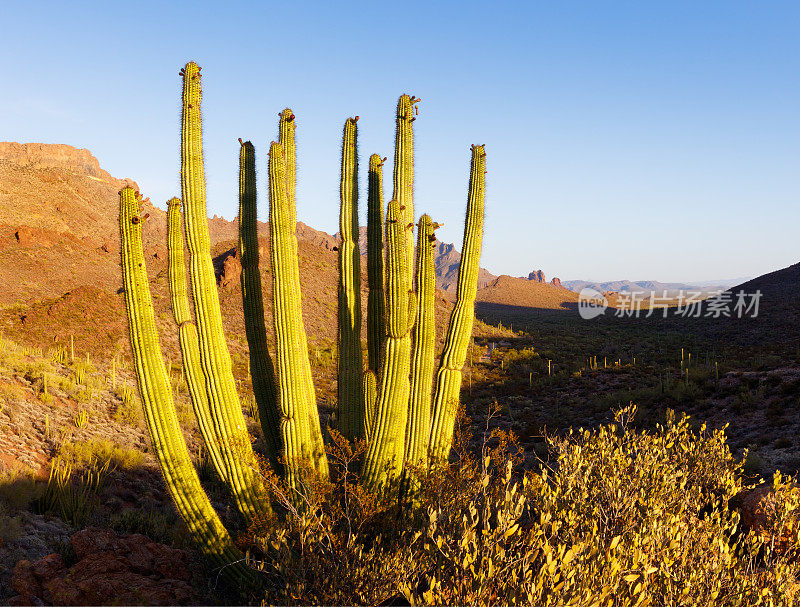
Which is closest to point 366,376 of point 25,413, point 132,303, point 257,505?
point 257,505

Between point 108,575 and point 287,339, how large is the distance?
3.13 metres

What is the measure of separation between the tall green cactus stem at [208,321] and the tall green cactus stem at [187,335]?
0.07 metres

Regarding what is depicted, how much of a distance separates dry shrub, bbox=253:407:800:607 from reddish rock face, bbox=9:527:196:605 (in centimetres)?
115

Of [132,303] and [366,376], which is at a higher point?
[132,303]

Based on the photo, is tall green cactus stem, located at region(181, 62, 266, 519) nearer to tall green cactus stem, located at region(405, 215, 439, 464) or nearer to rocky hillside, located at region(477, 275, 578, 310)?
tall green cactus stem, located at region(405, 215, 439, 464)

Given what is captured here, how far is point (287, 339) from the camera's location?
6.21 m

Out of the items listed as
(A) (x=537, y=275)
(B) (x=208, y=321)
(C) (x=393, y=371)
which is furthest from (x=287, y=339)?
(A) (x=537, y=275)

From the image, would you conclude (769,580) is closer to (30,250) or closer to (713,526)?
(713,526)

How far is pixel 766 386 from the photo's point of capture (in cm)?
1488

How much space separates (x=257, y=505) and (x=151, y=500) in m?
3.67

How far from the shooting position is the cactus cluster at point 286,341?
5703mm

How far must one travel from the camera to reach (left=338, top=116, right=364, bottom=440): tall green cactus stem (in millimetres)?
7129

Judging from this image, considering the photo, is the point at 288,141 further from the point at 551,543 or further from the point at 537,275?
the point at 537,275

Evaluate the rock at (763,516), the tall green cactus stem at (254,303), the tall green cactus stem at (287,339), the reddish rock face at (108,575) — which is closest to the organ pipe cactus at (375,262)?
the tall green cactus stem at (287,339)
